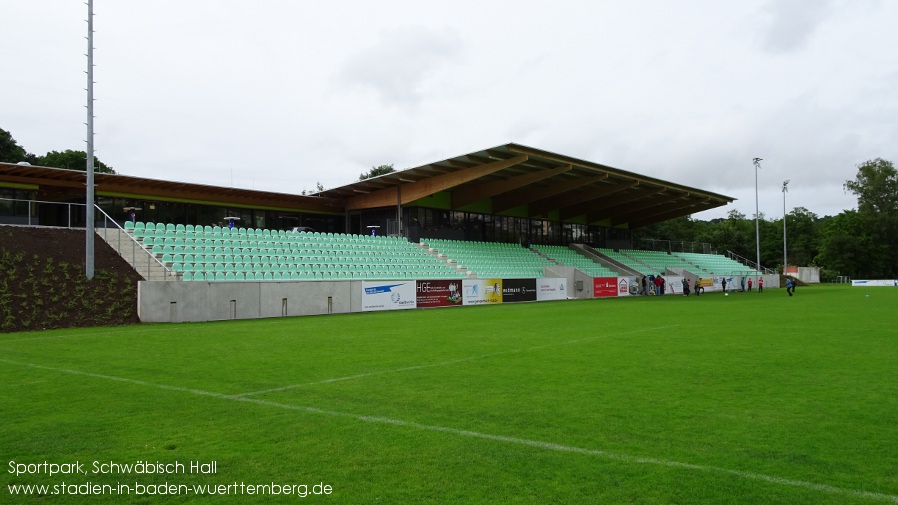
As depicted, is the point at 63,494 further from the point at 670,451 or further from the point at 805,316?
the point at 805,316

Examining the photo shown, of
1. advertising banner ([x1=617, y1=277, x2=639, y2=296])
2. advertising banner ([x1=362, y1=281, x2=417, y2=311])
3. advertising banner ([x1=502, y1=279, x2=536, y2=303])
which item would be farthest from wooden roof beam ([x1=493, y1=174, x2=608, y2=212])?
advertising banner ([x1=362, y1=281, x2=417, y2=311])

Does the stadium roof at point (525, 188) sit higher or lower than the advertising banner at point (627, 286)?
higher

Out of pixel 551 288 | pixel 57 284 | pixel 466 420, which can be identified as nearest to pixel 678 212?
pixel 551 288

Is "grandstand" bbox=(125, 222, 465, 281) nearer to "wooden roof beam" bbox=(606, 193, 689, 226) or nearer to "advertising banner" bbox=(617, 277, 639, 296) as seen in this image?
"advertising banner" bbox=(617, 277, 639, 296)

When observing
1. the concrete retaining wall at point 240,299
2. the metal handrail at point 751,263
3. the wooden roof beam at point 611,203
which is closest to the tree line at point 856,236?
the metal handrail at point 751,263

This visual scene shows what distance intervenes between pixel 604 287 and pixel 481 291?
43.4 ft

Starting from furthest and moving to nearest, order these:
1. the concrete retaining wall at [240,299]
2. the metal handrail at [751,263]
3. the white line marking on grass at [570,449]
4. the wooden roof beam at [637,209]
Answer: the metal handrail at [751,263] → the wooden roof beam at [637,209] → the concrete retaining wall at [240,299] → the white line marking on grass at [570,449]

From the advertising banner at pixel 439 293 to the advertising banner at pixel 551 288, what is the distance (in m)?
7.66

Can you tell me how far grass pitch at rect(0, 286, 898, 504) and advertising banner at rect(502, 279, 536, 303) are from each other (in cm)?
2268

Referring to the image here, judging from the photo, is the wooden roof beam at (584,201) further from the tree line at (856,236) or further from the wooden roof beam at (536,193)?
the tree line at (856,236)

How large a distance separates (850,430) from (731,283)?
58.4 metres

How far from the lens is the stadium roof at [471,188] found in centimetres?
3244

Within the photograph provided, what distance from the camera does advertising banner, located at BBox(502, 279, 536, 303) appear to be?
36312mm

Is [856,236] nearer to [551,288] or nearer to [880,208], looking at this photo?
[880,208]
